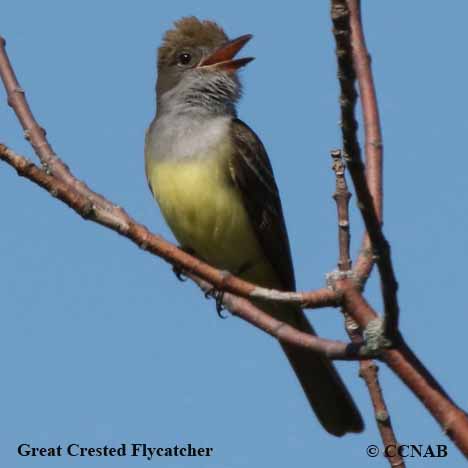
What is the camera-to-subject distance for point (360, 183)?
2705 millimetres

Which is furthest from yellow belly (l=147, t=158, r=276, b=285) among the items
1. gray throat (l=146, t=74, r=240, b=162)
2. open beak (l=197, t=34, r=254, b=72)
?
open beak (l=197, t=34, r=254, b=72)

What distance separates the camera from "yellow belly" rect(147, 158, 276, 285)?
6125 mm

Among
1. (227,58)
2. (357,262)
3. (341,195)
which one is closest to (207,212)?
A: (227,58)

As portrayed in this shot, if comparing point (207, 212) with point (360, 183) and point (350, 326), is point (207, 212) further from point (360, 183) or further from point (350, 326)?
point (360, 183)

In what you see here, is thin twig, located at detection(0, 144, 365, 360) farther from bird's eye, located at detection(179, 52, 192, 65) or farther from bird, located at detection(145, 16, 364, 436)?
bird's eye, located at detection(179, 52, 192, 65)

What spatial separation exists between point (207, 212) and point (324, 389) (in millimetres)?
1377

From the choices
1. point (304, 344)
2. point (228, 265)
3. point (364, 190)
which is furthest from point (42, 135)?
point (228, 265)

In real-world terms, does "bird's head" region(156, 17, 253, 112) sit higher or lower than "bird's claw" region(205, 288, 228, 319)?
higher

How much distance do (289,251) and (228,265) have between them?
48 centimetres

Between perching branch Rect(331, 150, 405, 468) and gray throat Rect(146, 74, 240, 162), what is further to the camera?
gray throat Rect(146, 74, 240, 162)

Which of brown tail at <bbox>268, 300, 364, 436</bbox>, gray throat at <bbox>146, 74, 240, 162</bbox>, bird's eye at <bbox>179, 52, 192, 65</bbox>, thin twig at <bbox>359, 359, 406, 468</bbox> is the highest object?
bird's eye at <bbox>179, 52, 192, 65</bbox>

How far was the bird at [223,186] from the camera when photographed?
6.16m

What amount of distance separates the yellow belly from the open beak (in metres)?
0.91

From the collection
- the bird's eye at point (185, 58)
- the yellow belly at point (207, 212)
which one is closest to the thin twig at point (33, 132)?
the yellow belly at point (207, 212)
